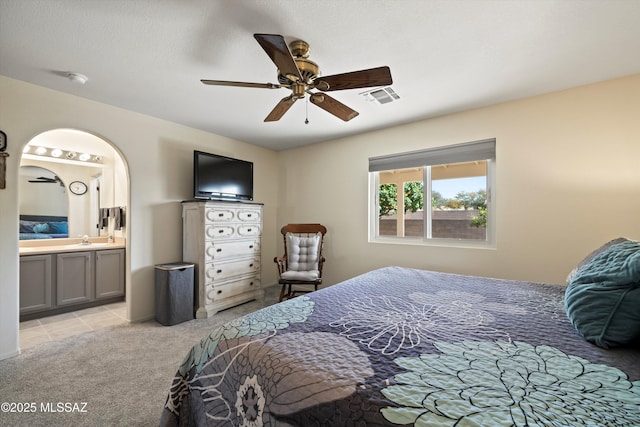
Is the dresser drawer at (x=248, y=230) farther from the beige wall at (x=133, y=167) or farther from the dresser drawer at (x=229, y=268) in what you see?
the beige wall at (x=133, y=167)

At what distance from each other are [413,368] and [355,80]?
160cm

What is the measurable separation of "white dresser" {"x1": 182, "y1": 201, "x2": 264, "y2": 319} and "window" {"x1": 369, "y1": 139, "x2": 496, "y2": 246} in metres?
1.76

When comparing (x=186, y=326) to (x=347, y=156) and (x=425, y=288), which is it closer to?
(x=425, y=288)

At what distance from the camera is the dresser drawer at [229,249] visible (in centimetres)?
322

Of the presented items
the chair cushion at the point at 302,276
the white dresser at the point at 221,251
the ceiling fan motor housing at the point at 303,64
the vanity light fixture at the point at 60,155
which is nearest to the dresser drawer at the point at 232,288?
the white dresser at the point at 221,251

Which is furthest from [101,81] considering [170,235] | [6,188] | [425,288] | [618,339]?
[618,339]

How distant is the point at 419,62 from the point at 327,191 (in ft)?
7.55

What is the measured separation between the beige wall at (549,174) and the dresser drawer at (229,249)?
1771mm

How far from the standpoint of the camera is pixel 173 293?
9.60 ft

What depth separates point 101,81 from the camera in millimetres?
2334

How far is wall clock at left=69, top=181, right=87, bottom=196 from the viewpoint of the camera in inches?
166

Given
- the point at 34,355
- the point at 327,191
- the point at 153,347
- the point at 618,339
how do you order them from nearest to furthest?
1. the point at 618,339
2. the point at 34,355
3. the point at 153,347
4. the point at 327,191

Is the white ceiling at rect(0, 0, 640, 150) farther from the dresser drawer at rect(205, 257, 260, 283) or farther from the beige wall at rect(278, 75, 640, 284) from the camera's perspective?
the dresser drawer at rect(205, 257, 260, 283)

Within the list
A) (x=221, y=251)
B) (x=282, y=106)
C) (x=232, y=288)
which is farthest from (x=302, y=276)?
(x=282, y=106)
